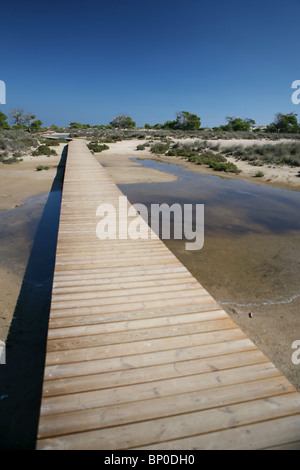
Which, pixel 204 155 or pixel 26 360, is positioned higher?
pixel 204 155

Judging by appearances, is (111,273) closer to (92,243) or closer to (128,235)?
(92,243)

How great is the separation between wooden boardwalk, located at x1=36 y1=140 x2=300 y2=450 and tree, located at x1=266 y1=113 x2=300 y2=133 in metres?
64.0

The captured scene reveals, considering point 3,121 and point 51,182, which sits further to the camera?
point 3,121

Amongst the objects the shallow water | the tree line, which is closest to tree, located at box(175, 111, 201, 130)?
the tree line

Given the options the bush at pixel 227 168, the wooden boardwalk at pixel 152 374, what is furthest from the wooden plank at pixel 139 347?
the bush at pixel 227 168

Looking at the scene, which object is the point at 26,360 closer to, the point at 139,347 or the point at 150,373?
the point at 139,347

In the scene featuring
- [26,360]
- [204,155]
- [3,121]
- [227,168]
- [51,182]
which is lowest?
[26,360]

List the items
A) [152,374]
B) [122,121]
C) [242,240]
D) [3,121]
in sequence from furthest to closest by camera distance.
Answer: [122,121]
[3,121]
[242,240]
[152,374]

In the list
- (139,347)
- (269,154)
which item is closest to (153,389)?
(139,347)

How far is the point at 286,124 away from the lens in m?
53.7

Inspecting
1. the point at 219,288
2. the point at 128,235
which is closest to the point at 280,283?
the point at 219,288

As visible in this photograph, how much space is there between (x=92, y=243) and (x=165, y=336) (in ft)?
8.01

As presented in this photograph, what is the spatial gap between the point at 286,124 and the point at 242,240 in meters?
60.0

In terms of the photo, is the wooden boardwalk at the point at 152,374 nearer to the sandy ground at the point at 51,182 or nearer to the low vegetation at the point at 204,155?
the sandy ground at the point at 51,182
